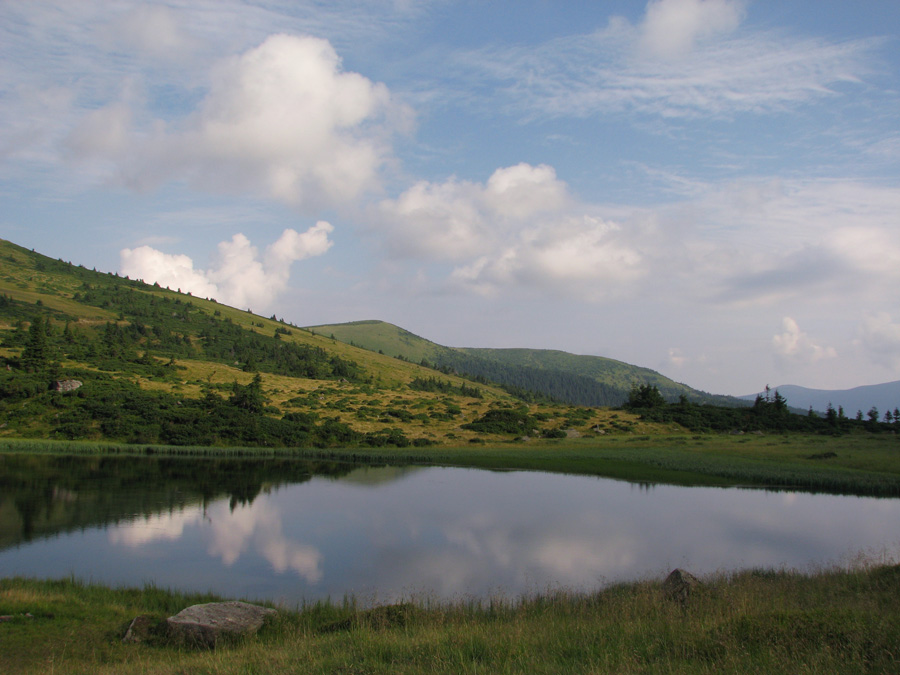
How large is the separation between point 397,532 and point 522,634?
18.3 metres

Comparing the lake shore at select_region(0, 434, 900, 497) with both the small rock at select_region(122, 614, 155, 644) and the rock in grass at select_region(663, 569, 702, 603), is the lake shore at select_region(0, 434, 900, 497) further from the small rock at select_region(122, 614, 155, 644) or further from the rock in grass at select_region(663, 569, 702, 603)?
the small rock at select_region(122, 614, 155, 644)

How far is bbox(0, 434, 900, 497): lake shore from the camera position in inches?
1764

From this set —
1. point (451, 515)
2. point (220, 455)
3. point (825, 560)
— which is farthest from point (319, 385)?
point (825, 560)

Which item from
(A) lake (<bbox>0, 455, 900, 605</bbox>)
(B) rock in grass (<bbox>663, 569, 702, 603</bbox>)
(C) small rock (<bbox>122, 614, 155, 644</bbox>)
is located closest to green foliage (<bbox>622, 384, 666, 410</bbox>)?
(A) lake (<bbox>0, 455, 900, 605</bbox>)

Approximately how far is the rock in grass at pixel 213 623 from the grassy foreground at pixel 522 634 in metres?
0.44

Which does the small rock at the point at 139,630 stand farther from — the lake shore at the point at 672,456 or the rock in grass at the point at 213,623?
the lake shore at the point at 672,456

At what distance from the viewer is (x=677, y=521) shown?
107 feet

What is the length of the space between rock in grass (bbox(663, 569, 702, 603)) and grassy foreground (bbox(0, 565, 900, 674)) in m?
0.22

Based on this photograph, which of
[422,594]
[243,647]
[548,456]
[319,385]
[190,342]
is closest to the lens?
[243,647]

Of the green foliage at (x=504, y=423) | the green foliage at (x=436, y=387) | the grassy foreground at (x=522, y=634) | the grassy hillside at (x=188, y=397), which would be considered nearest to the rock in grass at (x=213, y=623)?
the grassy foreground at (x=522, y=634)

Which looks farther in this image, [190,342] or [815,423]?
[190,342]

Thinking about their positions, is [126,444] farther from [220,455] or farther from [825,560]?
[825,560]

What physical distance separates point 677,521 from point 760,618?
23.0 meters

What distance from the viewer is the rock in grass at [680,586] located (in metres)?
15.4
